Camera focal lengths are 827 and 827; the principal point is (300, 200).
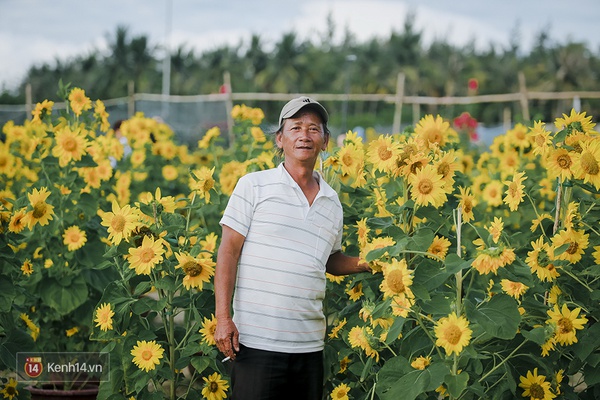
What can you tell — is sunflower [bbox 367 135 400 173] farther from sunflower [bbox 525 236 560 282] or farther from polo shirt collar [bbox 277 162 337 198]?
sunflower [bbox 525 236 560 282]

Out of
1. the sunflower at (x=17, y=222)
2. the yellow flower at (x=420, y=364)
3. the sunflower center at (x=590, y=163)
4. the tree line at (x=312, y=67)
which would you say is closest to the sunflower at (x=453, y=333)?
the yellow flower at (x=420, y=364)

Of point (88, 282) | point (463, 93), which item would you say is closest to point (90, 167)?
point (88, 282)

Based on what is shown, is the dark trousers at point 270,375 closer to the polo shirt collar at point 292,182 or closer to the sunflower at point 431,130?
the polo shirt collar at point 292,182

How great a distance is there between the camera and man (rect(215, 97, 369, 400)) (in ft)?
9.30

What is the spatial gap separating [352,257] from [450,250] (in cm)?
55

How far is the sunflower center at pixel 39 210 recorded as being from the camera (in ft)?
11.7

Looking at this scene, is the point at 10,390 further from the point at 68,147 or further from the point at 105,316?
the point at 68,147

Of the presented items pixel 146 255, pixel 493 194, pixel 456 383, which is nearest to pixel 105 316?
pixel 146 255

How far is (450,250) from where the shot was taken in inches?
136

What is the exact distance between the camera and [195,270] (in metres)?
3.02

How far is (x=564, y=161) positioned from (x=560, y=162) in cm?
2

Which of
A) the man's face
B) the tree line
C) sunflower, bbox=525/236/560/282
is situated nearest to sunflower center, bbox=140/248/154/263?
the man's face

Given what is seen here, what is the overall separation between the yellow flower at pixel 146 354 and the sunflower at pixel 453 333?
1.14m

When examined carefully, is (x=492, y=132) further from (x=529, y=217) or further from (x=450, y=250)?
(x=450, y=250)
